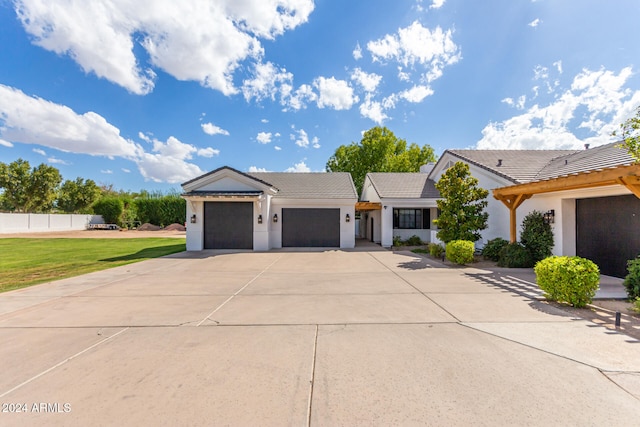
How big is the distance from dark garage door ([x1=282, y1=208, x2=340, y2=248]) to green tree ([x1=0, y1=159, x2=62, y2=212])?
3864 cm

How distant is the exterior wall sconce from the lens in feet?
33.3

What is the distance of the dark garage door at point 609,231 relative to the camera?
795cm

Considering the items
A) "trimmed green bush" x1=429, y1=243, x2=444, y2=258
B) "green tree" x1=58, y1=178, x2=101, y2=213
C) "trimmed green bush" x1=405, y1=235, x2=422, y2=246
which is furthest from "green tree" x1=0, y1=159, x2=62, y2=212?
"trimmed green bush" x1=429, y1=243, x2=444, y2=258

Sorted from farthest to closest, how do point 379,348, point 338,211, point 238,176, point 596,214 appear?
1. point 338,211
2. point 238,176
3. point 596,214
4. point 379,348

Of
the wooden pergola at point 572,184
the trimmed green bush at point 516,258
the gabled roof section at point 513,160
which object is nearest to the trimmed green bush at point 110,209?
the gabled roof section at point 513,160

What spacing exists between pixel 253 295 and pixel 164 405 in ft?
13.6

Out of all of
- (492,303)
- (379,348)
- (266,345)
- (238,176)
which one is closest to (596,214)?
(492,303)

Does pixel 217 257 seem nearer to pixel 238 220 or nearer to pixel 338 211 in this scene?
pixel 238 220

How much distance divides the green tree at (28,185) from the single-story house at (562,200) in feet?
140

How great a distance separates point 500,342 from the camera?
4211mm

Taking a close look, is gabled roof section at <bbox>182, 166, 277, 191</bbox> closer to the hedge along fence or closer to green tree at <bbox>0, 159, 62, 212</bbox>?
the hedge along fence

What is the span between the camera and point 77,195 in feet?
133

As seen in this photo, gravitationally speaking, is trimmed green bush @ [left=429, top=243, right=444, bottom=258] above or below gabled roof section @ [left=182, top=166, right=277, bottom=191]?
below

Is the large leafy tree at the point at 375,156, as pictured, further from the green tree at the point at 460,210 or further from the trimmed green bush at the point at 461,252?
the trimmed green bush at the point at 461,252
